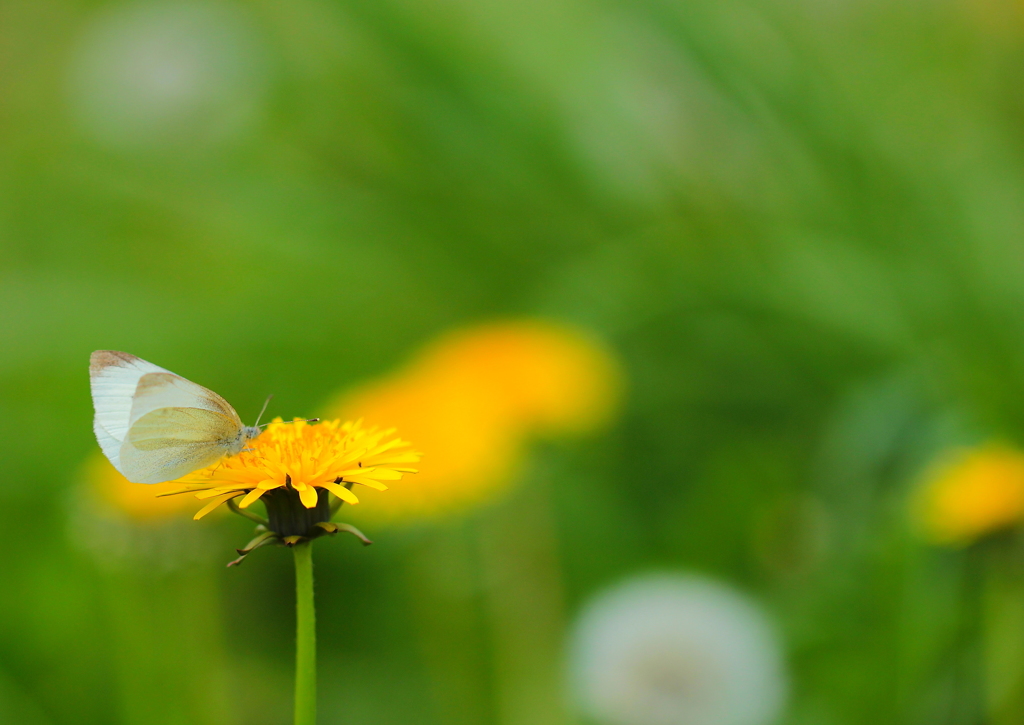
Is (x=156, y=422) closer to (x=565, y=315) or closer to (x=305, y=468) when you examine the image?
(x=305, y=468)

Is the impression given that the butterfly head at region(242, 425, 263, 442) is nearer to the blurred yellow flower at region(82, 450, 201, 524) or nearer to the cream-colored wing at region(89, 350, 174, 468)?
the cream-colored wing at region(89, 350, 174, 468)

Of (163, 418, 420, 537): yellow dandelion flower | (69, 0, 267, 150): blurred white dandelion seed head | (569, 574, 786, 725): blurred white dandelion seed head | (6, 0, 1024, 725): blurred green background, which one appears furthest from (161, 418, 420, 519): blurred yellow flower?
(69, 0, 267, 150): blurred white dandelion seed head

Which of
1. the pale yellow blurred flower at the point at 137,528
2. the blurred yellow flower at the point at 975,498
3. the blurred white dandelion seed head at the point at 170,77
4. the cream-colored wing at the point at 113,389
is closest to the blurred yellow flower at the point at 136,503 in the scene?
the pale yellow blurred flower at the point at 137,528

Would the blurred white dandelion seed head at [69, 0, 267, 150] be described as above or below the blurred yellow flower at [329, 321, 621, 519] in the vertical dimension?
above

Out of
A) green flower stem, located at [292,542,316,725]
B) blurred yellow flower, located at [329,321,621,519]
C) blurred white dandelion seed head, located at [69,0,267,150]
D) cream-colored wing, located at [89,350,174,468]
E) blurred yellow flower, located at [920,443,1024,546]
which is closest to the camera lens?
green flower stem, located at [292,542,316,725]

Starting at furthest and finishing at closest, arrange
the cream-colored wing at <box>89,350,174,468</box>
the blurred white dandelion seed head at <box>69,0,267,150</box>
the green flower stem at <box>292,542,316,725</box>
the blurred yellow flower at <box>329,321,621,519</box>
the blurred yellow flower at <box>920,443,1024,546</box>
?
the blurred white dandelion seed head at <box>69,0,267,150</box>, the blurred yellow flower at <box>329,321,621,519</box>, the blurred yellow flower at <box>920,443,1024,546</box>, the cream-colored wing at <box>89,350,174,468</box>, the green flower stem at <box>292,542,316,725</box>

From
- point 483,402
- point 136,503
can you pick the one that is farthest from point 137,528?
point 483,402

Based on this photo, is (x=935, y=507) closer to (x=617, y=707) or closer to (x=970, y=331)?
(x=617, y=707)
